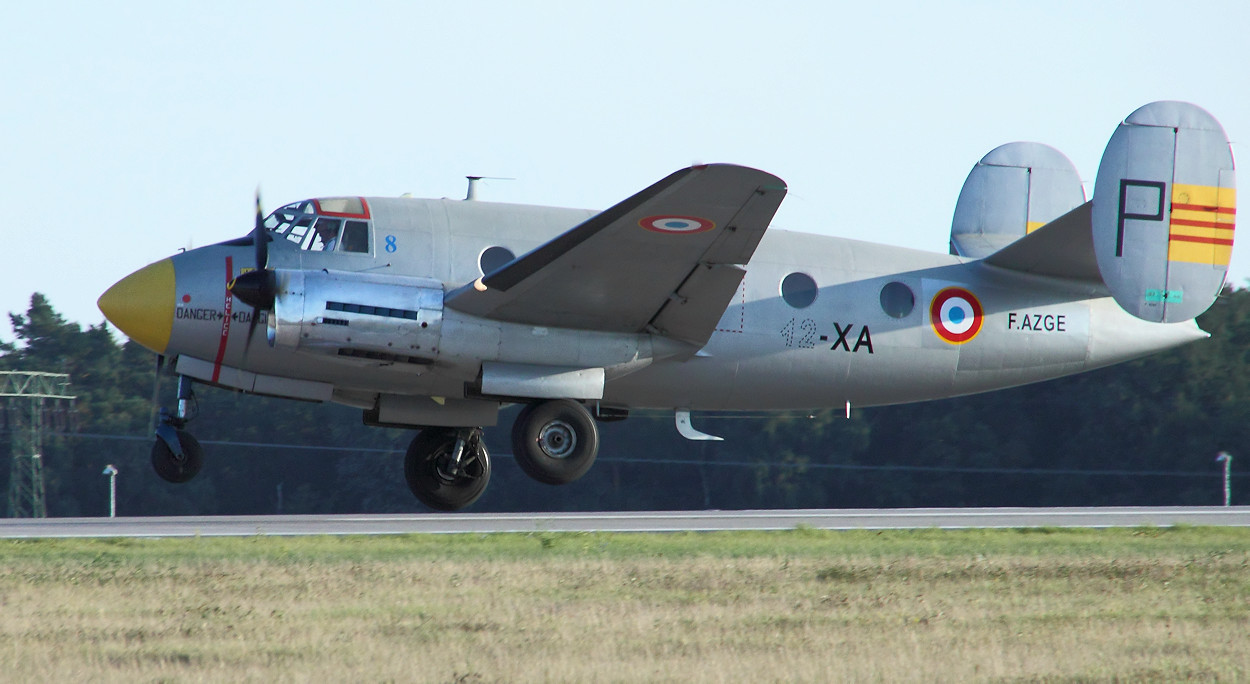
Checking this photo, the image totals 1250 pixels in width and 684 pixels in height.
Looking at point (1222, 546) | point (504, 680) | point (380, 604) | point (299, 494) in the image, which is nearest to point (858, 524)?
point (1222, 546)

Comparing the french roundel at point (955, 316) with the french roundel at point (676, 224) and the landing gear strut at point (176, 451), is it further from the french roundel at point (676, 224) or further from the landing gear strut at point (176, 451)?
the landing gear strut at point (176, 451)

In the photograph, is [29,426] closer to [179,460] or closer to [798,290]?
[179,460]

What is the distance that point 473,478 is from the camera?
17.2 metres

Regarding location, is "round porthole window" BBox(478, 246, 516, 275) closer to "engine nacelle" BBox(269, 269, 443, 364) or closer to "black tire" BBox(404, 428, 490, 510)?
"engine nacelle" BBox(269, 269, 443, 364)

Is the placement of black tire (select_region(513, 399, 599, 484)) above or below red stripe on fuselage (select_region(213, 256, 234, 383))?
below

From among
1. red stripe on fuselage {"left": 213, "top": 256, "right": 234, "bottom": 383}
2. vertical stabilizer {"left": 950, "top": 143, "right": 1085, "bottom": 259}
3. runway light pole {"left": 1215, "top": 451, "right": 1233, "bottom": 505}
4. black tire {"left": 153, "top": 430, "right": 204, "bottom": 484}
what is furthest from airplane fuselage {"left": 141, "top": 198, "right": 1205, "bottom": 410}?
runway light pole {"left": 1215, "top": 451, "right": 1233, "bottom": 505}

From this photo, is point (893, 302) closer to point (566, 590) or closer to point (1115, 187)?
point (1115, 187)

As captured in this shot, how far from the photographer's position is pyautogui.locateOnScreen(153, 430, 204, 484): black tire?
51.7ft

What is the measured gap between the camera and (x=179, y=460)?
1577 centimetres

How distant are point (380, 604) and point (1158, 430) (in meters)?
49.3

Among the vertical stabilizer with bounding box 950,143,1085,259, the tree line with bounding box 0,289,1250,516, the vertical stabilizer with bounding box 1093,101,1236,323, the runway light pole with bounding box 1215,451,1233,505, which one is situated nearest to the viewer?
the vertical stabilizer with bounding box 1093,101,1236,323

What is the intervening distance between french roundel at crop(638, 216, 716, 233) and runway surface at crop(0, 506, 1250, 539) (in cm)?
801

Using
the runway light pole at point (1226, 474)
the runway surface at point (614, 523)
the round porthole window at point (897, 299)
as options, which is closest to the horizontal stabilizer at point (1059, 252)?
the round porthole window at point (897, 299)

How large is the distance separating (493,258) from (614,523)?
8.45 meters
